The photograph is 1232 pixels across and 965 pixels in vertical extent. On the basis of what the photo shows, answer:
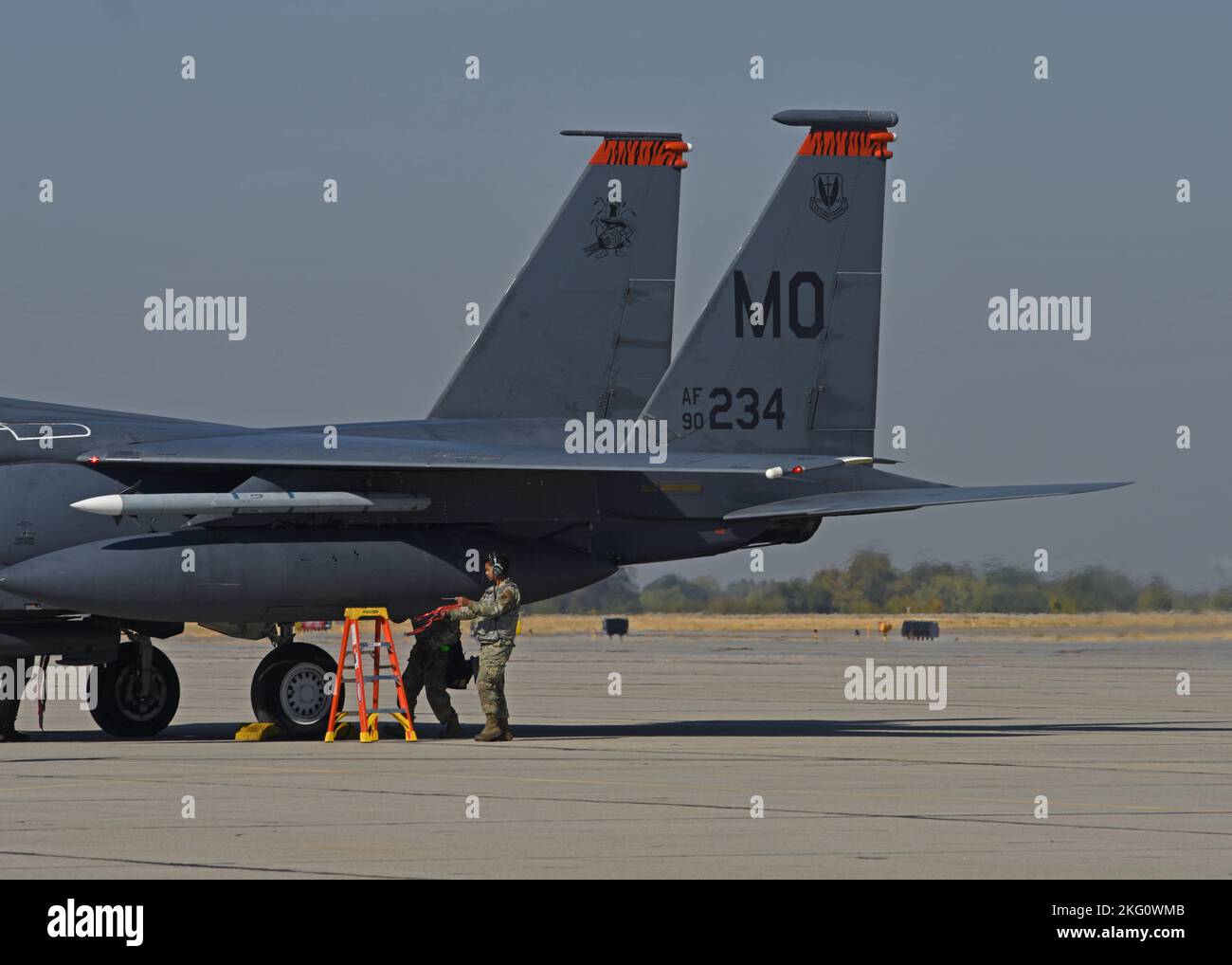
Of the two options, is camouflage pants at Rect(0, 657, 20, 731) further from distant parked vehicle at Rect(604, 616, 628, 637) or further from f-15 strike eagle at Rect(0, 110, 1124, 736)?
distant parked vehicle at Rect(604, 616, 628, 637)

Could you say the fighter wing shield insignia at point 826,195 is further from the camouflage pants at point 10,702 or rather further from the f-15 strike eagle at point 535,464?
Answer: the camouflage pants at point 10,702

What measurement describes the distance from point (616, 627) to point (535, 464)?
4921cm

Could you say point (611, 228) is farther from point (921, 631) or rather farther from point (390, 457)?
point (921, 631)

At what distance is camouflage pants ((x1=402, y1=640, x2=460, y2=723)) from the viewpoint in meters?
19.2

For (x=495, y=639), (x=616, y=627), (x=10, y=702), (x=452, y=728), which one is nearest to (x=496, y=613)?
(x=495, y=639)

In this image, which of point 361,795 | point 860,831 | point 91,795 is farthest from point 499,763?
point 860,831

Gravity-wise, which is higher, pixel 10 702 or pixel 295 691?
pixel 295 691

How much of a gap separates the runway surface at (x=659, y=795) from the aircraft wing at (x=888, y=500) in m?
2.34

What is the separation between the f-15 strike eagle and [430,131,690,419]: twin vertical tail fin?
25 mm

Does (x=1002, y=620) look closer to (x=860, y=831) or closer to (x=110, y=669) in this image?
(x=110, y=669)

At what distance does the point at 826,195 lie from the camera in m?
22.2

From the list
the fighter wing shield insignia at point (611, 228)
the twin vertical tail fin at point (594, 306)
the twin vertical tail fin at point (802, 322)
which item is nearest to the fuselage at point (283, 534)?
the twin vertical tail fin at point (802, 322)

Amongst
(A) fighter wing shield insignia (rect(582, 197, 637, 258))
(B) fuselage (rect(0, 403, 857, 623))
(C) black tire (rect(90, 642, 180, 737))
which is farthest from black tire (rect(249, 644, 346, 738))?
(A) fighter wing shield insignia (rect(582, 197, 637, 258))

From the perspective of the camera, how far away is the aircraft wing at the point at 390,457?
18.7m
